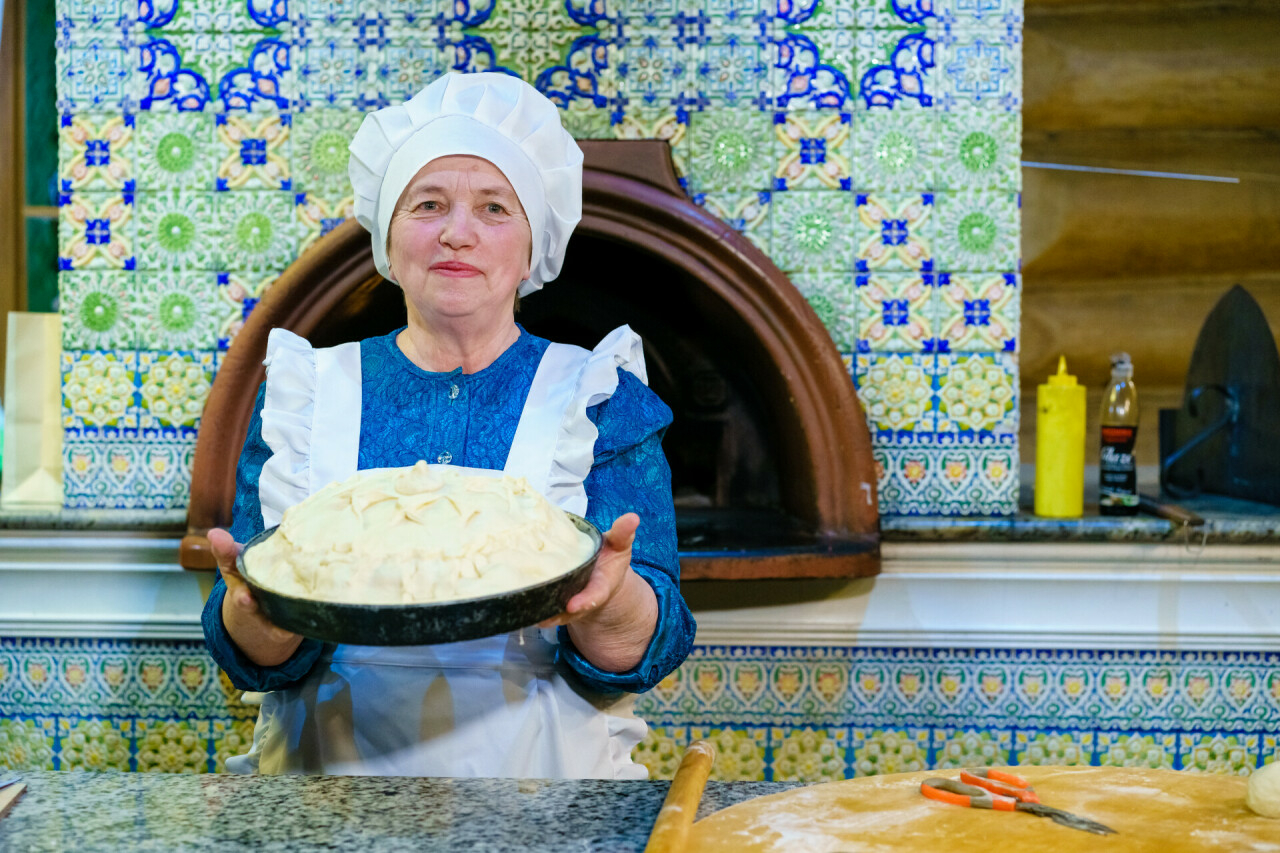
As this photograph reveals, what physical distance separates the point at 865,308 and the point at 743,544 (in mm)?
608

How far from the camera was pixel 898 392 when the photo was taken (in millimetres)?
2416

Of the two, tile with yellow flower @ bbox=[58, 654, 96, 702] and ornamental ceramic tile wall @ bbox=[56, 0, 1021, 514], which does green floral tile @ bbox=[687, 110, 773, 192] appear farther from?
tile with yellow flower @ bbox=[58, 654, 96, 702]

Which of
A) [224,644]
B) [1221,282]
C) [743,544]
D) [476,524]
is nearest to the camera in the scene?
[476,524]

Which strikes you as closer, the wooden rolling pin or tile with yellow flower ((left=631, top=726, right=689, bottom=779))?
the wooden rolling pin

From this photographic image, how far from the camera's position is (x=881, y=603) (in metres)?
2.42

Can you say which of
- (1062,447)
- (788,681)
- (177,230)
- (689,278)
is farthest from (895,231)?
(177,230)

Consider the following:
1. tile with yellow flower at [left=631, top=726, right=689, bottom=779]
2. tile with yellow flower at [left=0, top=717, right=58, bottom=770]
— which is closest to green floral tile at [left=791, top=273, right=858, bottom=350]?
tile with yellow flower at [left=631, top=726, right=689, bottom=779]

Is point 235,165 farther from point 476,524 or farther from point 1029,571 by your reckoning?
point 1029,571

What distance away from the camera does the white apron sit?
148cm

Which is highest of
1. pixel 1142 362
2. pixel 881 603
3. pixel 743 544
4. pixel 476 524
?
pixel 1142 362

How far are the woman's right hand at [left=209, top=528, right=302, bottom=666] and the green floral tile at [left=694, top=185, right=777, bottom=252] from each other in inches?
55.0

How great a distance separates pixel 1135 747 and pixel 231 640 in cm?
198

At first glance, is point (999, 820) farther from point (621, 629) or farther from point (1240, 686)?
point (1240, 686)

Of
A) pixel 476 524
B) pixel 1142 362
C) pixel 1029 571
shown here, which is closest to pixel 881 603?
pixel 1029 571
